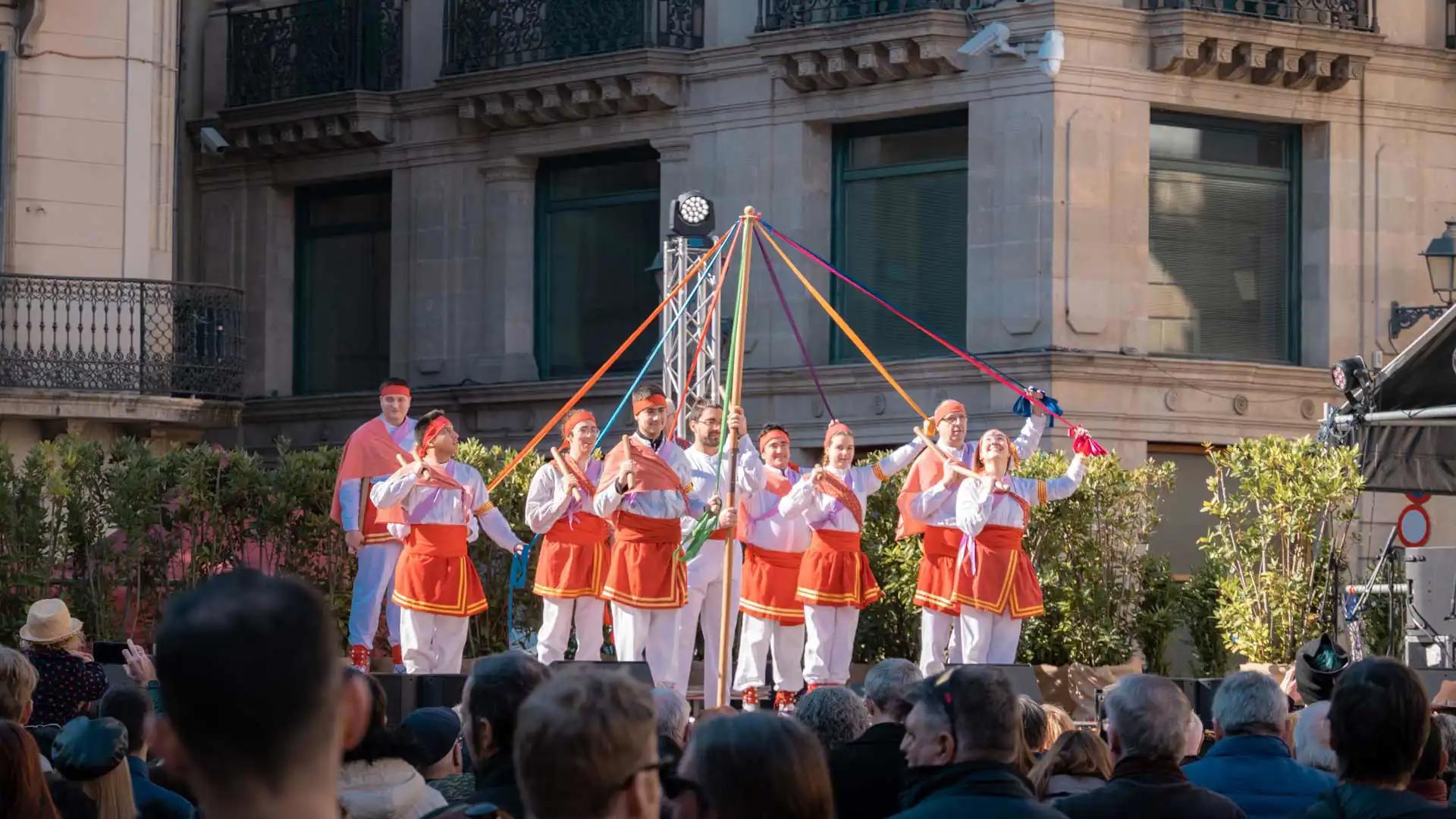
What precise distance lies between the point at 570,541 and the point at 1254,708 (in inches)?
331

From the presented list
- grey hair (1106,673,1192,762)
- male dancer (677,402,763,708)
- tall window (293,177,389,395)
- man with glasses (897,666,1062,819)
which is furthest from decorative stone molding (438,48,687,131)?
man with glasses (897,666,1062,819)

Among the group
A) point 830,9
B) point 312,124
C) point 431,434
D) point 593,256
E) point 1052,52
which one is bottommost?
point 431,434

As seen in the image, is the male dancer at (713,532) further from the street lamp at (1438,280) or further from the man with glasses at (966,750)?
the street lamp at (1438,280)

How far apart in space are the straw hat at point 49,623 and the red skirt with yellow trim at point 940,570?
697cm

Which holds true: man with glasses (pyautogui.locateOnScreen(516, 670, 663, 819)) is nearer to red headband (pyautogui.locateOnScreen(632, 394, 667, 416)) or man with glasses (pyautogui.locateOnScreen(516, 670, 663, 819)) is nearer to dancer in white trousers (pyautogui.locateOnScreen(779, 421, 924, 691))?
red headband (pyautogui.locateOnScreen(632, 394, 667, 416))

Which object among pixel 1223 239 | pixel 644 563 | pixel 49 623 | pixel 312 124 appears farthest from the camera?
pixel 312 124

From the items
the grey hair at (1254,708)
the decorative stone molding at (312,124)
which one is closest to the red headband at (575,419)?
the grey hair at (1254,708)

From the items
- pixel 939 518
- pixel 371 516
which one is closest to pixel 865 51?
pixel 939 518

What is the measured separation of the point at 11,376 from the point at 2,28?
2813 millimetres

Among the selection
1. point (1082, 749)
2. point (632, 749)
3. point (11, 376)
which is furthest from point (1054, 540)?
point (632, 749)

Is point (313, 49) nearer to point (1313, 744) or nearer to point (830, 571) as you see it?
point (830, 571)

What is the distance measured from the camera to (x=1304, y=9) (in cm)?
2217

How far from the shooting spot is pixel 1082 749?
666 centimetres

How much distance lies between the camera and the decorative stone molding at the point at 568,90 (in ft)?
76.6
